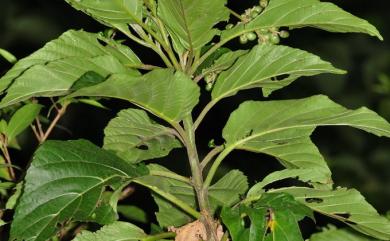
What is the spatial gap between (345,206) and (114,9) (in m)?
0.30

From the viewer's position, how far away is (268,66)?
0.69 m

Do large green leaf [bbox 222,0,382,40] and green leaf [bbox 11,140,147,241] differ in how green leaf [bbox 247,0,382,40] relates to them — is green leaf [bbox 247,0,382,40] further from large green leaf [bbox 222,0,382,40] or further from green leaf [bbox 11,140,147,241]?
green leaf [bbox 11,140,147,241]

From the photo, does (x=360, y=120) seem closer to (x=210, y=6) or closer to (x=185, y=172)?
(x=210, y=6)

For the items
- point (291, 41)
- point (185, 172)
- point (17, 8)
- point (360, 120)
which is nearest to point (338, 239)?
point (360, 120)

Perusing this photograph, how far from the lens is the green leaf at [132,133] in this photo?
28.9 inches

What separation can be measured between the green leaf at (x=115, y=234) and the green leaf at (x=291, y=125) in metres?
0.13

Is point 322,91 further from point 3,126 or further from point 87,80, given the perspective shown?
point 87,80

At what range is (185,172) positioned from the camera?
2.13 meters

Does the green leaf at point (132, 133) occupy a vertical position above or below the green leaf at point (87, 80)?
below

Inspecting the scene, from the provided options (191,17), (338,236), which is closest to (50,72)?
(191,17)

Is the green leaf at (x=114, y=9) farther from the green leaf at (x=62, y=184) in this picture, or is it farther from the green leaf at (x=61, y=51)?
the green leaf at (x=62, y=184)

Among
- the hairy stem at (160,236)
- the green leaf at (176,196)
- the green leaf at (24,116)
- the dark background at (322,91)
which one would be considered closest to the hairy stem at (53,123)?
the green leaf at (24,116)

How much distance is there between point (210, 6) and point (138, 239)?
233mm

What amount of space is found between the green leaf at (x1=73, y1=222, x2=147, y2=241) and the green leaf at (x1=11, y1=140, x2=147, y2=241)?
0.09 feet
